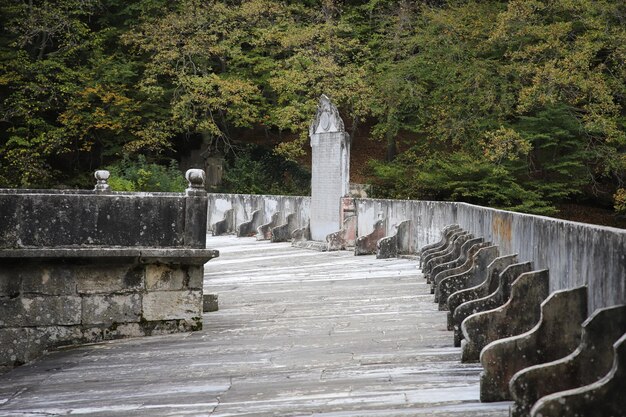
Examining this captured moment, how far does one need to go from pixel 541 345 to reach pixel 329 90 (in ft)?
83.3

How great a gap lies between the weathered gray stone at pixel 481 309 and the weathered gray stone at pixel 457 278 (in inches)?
72.5

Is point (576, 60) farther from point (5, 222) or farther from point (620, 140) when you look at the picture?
point (5, 222)

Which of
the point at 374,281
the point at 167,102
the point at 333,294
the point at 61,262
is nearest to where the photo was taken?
the point at 61,262

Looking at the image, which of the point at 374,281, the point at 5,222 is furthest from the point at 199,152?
the point at 5,222

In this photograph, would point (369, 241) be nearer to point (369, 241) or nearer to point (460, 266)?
point (369, 241)

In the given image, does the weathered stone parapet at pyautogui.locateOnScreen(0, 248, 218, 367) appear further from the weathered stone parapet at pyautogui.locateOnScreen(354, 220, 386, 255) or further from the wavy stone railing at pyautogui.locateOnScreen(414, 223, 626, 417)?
the weathered stone parapet at pyautogui.locateOnScreen(354, 220, 386, 255)

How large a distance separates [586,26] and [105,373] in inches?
903

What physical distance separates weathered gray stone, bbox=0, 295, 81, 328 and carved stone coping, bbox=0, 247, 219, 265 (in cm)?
39

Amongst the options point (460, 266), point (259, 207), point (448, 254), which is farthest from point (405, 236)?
point (259, 207)

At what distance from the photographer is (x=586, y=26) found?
88.7 ft

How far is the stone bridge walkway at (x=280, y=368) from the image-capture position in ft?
18.7

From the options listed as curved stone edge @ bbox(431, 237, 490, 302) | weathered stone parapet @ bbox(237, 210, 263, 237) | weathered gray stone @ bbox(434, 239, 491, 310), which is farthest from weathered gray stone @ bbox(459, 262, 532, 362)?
weathered stone parapet @ bbox(237, 210, 263, 237)

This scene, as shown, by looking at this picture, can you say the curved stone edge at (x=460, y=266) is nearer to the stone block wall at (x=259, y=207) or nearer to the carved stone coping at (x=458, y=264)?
the carved stone coping at (x=458, y=264)

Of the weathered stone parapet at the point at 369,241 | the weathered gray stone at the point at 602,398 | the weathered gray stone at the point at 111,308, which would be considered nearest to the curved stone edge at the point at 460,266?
the weathered gray stone at the point at 111,308
